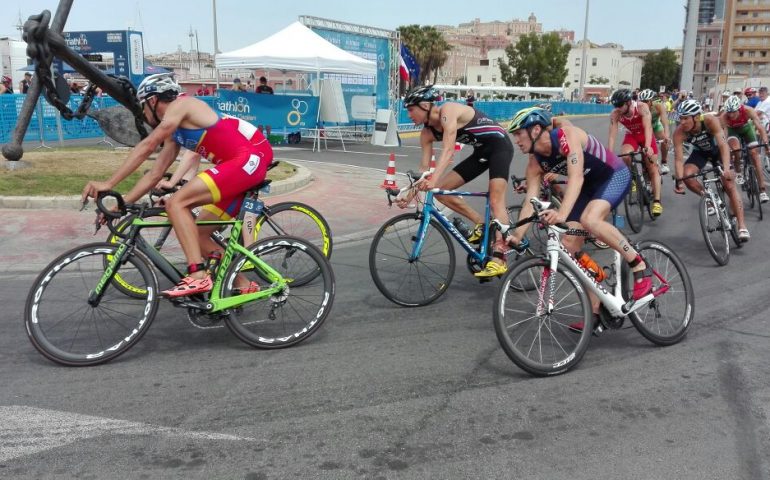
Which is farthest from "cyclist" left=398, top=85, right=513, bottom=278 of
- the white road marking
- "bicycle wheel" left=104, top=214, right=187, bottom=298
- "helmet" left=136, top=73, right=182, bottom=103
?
the white road marking

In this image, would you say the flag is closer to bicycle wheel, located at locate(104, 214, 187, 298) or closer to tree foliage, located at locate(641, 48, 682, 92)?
bicycle wheel, located at locate(104, 214, 187, 298)

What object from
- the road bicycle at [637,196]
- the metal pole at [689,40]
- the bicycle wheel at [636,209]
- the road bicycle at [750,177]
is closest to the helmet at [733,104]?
the road bicycle at [750,177]

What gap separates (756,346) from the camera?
5.03 metres

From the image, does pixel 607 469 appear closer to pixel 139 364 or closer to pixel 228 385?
pixel 228 385

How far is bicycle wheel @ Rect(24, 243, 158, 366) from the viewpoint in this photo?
4.42 m

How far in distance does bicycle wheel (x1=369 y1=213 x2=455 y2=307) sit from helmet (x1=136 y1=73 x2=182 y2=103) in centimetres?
209

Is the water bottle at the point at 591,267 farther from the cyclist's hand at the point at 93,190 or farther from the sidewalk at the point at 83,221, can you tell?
the sidewalk at the point at 83,221

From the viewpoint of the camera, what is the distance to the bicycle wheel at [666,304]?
496 centimetres

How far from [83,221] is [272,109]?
12381 mm

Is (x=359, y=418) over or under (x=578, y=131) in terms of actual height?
under

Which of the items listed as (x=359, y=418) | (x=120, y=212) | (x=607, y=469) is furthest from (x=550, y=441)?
(x=120, y=212)

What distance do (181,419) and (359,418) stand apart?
3.32ft

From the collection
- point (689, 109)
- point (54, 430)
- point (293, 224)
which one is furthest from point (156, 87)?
point (689, 109)

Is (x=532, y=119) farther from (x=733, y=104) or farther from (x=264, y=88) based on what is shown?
(x=264, y=88)
